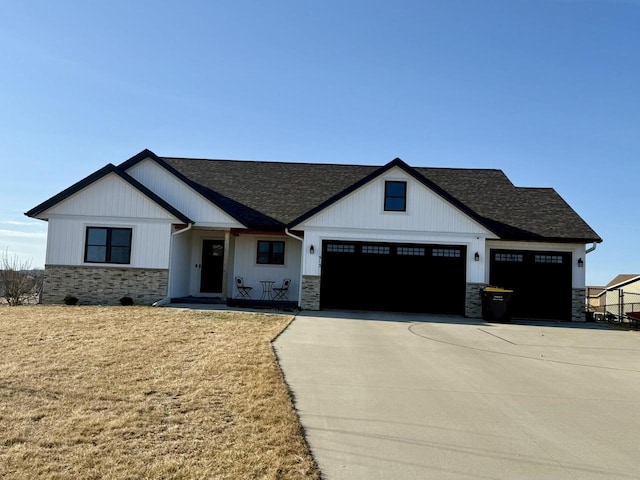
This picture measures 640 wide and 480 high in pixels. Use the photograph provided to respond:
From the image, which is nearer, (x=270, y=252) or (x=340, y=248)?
(x=340, y=248)

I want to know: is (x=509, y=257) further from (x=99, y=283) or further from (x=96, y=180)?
(x=96, y=180)

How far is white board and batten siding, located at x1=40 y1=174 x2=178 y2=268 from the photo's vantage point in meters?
19.8

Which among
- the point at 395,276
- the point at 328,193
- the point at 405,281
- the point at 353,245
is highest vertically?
the point at 328,193

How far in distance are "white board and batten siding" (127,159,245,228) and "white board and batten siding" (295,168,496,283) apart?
10.0ft

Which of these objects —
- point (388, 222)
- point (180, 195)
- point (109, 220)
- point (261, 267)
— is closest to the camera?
point (109, 220)

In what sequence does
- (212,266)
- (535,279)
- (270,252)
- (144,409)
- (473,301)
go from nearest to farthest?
(144,409), (473,301), (535,279), (270,252), (212,266)

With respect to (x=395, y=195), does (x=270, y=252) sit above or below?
below

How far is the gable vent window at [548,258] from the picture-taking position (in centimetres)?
2038

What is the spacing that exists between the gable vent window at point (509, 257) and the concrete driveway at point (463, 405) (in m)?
7.10

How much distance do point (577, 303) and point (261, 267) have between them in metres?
12.3

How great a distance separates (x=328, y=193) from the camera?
933 inches

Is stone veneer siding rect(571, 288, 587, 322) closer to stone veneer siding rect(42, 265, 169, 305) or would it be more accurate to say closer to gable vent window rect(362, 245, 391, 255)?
gable vent window rect(362, 245, 391, 255)

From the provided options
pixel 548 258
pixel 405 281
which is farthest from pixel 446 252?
pixel 548 258

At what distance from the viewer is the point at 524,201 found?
2298cm
